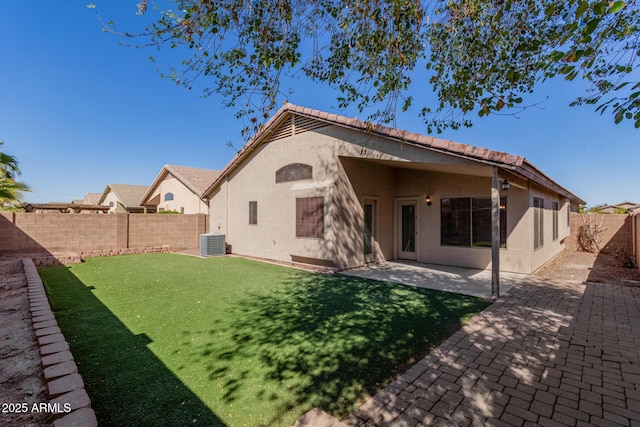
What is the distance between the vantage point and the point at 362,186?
11.8 meters

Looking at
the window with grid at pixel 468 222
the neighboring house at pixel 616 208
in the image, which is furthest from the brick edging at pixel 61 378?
the neighboring house at pixel 616 208

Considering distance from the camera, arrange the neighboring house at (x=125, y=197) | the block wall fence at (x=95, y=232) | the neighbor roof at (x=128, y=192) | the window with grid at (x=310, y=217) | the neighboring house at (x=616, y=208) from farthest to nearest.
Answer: the neighbor roof at (x=128, y=192), the neighboring house at (x=125, y=197), the neighboring house at (x=616, y=208), the block wall fence at (x=95, y=232), the window with grid at (x=310, y=217)

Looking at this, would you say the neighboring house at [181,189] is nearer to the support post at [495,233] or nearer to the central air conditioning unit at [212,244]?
the central air conditioning unit at [212,244]

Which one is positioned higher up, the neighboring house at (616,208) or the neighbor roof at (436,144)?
the neighbor roof at (436,144)

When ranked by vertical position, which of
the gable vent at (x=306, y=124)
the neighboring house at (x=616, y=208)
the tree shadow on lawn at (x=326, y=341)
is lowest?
the tree shadow on lawn at (x=326, y=341)

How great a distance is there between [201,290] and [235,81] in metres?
5.68

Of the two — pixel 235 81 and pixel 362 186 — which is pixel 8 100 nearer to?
pixel 235 81

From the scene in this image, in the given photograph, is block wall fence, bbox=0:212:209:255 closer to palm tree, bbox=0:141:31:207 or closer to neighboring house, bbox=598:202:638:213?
palm tree, bbox=0:141:31:207

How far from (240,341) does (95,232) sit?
49.5 ft

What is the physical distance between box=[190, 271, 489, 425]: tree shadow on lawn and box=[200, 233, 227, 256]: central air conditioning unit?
8.36 meters

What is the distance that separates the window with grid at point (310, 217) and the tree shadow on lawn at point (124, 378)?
7022 mm

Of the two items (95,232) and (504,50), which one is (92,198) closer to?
(95,232)

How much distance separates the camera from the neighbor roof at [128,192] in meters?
32.9

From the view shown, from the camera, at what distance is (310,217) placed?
11.8m
